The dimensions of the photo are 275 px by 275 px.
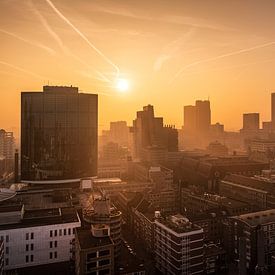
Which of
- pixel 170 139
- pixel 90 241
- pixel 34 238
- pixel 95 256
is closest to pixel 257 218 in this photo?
pixel 90 241

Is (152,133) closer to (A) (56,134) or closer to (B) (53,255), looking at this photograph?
(A) (56,134)

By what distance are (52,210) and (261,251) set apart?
37.0m

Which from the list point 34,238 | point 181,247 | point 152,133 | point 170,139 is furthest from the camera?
point 170,139

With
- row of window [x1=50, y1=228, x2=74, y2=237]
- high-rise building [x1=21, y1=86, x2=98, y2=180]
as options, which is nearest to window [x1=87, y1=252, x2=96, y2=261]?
row of window [x1=50, y1=228, x2=74, y2=237]

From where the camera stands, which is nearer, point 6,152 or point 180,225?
point 180,225

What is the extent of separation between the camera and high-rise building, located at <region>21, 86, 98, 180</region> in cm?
9181

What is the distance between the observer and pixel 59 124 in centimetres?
9469

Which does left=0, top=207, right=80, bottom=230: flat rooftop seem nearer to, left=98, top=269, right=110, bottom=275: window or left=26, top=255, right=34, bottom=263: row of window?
left=26, top=255, right=34, bottom=263: row of window

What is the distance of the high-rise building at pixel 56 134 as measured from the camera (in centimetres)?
9181

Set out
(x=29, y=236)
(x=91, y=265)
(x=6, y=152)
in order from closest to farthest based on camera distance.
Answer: (x=91, y=265) → (x=29, y=236) → (x=6, y=152)

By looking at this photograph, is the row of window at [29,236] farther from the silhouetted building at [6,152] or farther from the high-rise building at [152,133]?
the high-rise building at [152,133]

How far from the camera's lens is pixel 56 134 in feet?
307

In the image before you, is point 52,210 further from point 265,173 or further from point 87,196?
point 265,173

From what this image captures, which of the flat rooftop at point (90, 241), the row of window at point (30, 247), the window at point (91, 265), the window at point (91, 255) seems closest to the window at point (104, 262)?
the window at point (91, 265)
